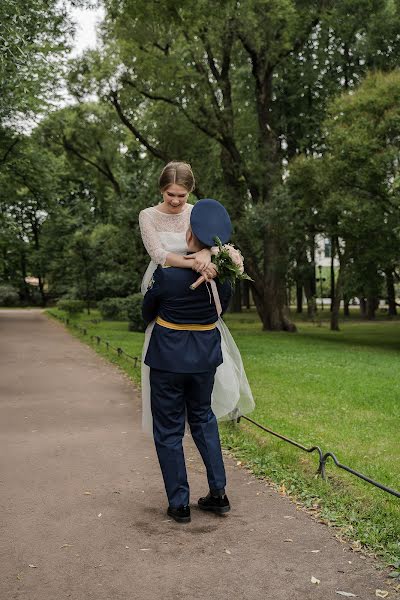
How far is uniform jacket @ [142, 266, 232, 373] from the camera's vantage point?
453 cm

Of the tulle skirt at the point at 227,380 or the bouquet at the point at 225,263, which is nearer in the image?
the bouquet at the point at 225,263

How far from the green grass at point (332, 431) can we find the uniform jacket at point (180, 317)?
1.42 metres

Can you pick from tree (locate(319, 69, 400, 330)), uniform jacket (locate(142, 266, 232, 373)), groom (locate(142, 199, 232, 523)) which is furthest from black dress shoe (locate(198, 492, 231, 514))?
tree (locate(319, 69, 400, 330))

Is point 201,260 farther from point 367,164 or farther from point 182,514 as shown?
point 367,164

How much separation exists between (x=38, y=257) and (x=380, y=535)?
5172 centimetres

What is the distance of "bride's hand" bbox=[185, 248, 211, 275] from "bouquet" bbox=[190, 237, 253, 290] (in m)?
0.05

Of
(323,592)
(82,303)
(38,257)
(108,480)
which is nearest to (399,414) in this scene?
(108,480)

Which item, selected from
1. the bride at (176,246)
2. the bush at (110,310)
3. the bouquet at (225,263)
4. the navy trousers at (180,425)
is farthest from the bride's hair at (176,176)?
the bush at (110,310)

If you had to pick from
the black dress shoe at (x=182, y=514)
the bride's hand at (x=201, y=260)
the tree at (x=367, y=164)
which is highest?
the tree at (x=367, y=164)

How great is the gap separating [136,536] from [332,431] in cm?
424

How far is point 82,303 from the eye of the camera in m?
35.8

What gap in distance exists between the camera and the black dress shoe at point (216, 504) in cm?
470

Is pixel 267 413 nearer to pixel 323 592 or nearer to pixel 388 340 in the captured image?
pixel 323 592

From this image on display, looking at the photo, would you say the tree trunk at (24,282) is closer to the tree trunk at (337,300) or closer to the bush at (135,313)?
the tree trunk at (337,300)
